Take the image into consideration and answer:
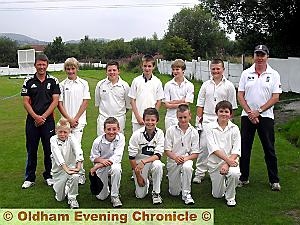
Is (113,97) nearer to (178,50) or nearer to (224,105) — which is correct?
(224,105)

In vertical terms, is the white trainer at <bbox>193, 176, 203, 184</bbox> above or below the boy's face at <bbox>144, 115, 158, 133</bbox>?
below

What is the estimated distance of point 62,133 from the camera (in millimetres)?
6664

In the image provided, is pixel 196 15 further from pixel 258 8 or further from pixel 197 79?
pixel 258 8

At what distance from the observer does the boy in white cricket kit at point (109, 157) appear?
6.33 meters

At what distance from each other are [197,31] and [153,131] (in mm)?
63840

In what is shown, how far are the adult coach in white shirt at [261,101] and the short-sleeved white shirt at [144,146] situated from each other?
4.19 feet

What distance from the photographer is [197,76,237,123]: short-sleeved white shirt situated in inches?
283

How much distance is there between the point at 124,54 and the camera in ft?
240

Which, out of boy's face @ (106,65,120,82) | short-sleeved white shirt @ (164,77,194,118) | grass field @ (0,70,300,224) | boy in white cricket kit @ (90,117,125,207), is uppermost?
boy's face @ (106,65,120,82)

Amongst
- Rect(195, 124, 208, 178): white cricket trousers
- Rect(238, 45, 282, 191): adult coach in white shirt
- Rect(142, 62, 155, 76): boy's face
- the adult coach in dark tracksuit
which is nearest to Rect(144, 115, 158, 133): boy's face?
Rect(142, 62, 155, 76): boy's face

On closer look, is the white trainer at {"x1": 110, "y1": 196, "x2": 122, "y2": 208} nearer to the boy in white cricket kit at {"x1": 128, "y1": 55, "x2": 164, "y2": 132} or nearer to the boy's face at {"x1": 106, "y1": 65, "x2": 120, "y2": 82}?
the boy in white cricket kit at {"x1": 128, "y1": 55, "x2": 164, "y2": 132}

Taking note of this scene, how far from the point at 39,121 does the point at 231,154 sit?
267cm

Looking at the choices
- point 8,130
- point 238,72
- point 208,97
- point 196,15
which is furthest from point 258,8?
point 196,15

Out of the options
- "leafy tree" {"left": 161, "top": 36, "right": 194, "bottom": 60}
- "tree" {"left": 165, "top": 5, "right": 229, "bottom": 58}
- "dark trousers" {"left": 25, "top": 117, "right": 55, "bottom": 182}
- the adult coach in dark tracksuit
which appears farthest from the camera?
"tree" {"left": 165, "top": 5, "right": 229, "bottom": 58}
